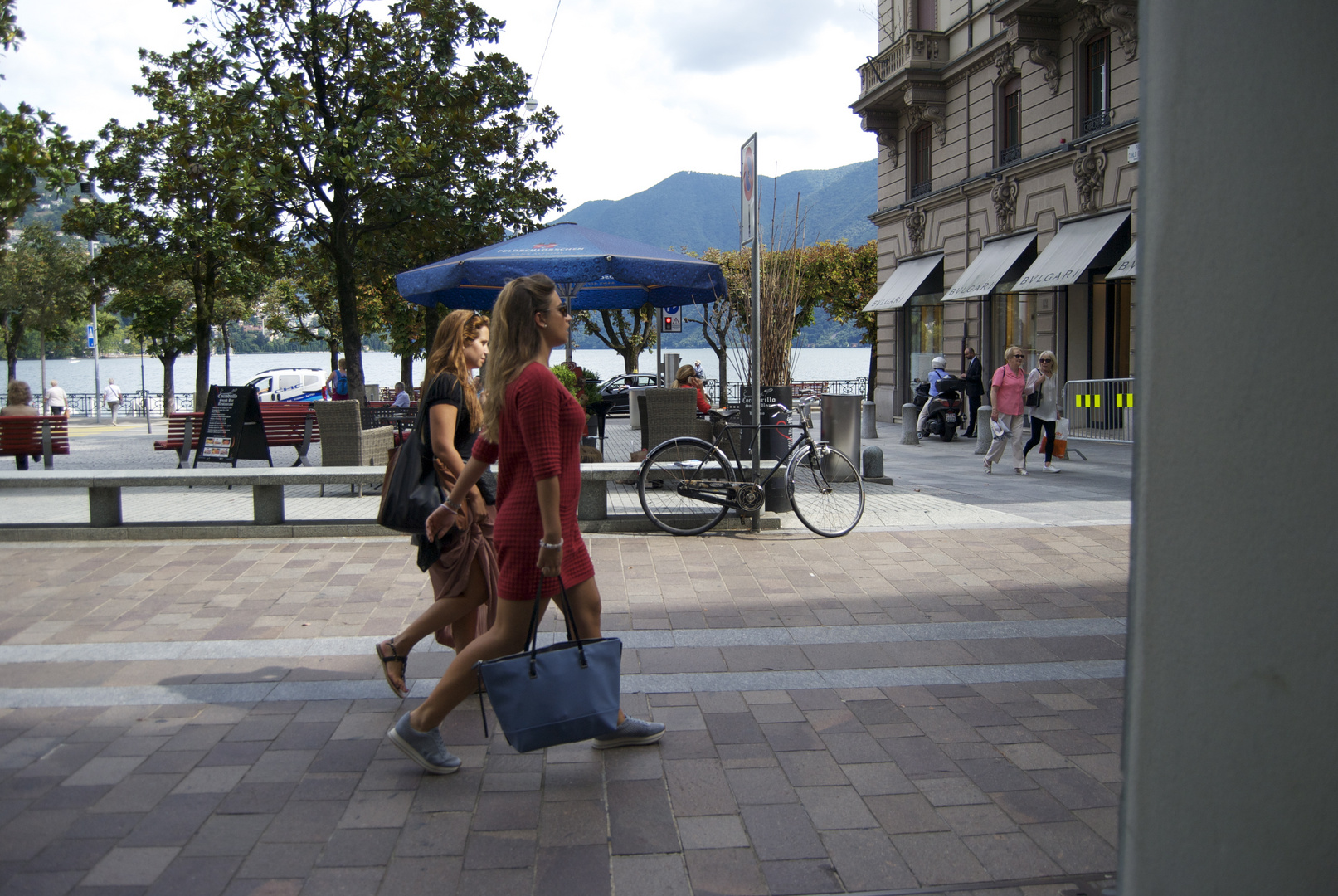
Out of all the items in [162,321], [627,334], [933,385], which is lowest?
[933,385]

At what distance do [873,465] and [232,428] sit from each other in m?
7.22

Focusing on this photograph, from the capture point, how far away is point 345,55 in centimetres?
1484

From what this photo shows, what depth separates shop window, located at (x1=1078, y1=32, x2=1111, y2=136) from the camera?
18047 mm

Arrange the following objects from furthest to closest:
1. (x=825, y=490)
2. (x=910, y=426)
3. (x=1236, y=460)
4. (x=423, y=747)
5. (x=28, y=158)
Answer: (x=910, y=426) < (x=825, y=490) < (x=28, y=158) < (x=423, y=747) < (x=1236, y=460)

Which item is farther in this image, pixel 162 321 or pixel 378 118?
pixel 162 321

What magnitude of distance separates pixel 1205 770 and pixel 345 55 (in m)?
15.5

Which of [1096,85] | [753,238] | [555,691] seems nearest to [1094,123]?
[1096,85]

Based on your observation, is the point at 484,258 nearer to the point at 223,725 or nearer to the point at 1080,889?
the point at 223,725

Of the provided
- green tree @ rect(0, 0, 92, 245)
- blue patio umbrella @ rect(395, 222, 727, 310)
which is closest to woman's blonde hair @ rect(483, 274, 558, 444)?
green tree @ rect(0, 0, 92, 245)

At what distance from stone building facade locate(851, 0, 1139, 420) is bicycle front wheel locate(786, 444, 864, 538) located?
8300 mm

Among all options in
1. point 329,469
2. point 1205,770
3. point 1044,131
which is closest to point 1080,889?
point 1205,770

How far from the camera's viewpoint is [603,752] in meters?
3.79

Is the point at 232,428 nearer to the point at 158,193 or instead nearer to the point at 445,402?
the point at 445,402

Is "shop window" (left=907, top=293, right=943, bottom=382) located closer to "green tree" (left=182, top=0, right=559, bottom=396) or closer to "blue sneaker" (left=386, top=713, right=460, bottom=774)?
"green tree" (left=182, top=0, right=559, bottom=396)
